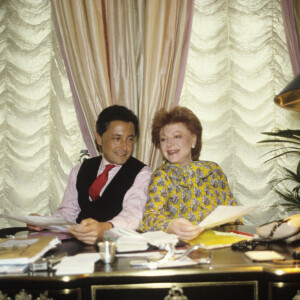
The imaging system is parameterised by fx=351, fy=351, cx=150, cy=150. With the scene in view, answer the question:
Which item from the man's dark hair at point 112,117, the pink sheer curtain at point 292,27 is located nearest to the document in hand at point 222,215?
the man's dark hair at point 112,117

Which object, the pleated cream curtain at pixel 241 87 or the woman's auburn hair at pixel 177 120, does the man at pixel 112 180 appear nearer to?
the woman's auburn hair at pixel 177 120

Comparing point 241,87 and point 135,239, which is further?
point 241,87

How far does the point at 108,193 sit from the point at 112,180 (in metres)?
0.09

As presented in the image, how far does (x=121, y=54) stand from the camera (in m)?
2.73

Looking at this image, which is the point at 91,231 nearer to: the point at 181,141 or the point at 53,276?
the point at 53,276

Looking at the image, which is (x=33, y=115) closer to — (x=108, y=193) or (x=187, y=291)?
(x=108, y=193)

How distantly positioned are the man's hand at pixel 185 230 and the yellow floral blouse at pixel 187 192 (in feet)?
0.98

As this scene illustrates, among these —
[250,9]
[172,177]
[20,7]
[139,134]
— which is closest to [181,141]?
[172,177]

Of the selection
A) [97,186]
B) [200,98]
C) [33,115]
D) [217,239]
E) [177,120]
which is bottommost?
[217,239]

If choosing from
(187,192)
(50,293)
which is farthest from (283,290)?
(187,192)

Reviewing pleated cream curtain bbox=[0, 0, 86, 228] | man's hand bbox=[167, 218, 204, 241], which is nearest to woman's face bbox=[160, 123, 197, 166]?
man's hand bbox=[167, 218, 204, 241]

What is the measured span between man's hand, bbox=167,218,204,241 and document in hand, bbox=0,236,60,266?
0.53m

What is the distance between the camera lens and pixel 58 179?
2.89m

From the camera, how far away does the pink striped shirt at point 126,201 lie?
196 centimetres
